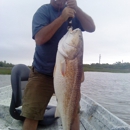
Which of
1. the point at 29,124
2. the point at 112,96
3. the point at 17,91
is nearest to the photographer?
the point at 29,124

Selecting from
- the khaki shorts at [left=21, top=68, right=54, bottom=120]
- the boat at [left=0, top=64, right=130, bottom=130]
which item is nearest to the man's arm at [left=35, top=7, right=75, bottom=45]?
the khaki shorts at [left=21, top=68, right=54, bottom=120]

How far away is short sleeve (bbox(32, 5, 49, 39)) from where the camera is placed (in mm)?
2785

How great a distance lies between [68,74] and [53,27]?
594 mm

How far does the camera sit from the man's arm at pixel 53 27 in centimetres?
258

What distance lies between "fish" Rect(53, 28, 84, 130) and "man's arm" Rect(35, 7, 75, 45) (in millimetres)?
180

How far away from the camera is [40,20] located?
9.45ft

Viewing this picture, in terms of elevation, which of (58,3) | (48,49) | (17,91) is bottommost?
(17,91)

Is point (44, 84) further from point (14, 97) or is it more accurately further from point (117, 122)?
point (117, 122)

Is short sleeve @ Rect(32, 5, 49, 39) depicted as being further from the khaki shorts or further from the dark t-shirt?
the khaki shorts

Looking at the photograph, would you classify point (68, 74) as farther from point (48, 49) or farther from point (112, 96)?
point (112, 96)

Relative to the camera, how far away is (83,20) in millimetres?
3062

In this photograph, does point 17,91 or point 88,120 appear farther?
point 88,120

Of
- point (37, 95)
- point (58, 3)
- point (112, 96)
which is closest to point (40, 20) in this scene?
point (58, 3)

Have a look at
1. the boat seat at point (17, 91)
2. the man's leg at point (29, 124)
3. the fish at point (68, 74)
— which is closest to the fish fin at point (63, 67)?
the fish at point (68, 74)
